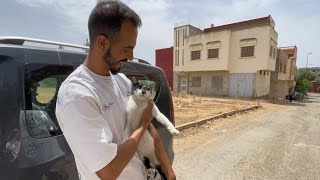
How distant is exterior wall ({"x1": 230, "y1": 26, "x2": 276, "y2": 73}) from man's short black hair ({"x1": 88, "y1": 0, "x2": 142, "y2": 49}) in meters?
25.3

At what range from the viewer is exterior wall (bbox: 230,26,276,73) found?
2453cm

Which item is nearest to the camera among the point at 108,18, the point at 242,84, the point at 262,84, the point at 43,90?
the point at 108,18

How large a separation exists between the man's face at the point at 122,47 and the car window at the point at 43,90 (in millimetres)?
869

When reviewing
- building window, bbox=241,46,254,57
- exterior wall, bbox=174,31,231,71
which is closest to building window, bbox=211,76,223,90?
exterior wall, bbox=174,31,231,71

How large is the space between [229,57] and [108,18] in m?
27.2

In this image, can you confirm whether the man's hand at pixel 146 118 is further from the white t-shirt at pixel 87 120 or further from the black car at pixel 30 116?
the black car at pixel 30 116

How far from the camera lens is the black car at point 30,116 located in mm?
1623

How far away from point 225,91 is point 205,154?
22.9 m

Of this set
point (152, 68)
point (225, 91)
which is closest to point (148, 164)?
point (152, 68)

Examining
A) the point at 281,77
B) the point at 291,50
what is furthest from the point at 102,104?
the point at 291,50

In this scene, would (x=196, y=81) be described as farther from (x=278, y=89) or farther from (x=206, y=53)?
(x=278, y=89)

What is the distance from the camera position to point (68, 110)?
1112mm

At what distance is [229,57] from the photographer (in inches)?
1074

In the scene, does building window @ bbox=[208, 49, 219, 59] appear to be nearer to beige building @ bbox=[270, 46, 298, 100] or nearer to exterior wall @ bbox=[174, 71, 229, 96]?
exterior wall @ bbox=[174, 71, 229, 96]
